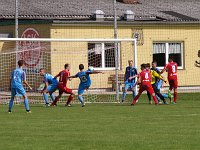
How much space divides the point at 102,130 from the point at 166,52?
96.4 feet

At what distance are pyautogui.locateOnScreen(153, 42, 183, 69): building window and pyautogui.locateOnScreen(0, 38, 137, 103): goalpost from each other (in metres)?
4.99

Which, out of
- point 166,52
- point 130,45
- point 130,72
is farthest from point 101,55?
point 166,52

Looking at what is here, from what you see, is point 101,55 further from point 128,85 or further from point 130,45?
point 128,85

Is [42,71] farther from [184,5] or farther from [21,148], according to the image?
[184,5]

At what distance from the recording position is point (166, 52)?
49.8 metres

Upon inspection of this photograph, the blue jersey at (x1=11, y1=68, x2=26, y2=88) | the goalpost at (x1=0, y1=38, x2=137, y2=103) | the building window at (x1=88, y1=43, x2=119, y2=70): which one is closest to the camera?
the blue jersey at (x1=11, y1=68, x2=26, y2=88)

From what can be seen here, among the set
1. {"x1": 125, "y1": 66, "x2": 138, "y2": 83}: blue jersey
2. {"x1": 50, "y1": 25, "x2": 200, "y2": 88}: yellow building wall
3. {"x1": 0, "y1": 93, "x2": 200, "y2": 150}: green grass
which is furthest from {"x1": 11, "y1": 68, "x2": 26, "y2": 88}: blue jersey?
{"x1": 50, "y1": 25, "x2": 200, "y2": 88}: yellow building wall

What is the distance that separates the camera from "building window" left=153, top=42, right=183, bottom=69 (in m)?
49.5

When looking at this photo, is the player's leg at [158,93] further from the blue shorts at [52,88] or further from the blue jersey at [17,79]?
the blue jersey at [17,79]

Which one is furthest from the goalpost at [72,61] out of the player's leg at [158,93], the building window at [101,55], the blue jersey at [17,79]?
the blue jersey at [17,79]

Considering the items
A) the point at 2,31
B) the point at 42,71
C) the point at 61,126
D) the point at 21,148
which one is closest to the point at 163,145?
the point at 21,148

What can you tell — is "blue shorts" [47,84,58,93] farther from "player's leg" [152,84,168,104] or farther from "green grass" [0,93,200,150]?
"green grass" [0,93,200,150]

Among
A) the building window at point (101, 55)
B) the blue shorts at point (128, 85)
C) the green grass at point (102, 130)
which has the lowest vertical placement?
the green grass at point (102, 130)

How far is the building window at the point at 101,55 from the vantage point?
136 ft
